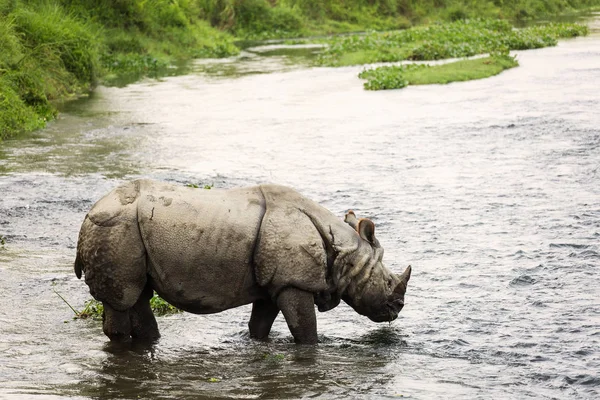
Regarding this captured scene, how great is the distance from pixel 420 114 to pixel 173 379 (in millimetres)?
15458

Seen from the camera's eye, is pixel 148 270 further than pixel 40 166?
No

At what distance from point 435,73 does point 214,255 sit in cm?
2186

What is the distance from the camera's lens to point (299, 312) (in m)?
7.22

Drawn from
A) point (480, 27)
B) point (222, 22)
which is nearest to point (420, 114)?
point (480, 27)

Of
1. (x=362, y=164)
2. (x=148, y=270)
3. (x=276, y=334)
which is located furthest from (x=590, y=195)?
(x=148, y=270)

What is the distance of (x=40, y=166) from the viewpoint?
15.5 metres

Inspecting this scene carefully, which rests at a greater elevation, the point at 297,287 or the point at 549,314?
the point at 297,287

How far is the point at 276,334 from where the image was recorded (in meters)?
7.89

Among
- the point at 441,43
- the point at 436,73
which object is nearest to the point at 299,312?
the point at 436,73

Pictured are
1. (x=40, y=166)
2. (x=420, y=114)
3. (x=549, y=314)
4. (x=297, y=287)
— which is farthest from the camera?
(x=420, y=114)

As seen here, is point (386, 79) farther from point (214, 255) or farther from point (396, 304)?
point (214, 255)

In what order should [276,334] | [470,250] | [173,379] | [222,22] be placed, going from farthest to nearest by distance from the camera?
[222,22] < [470,250] < [276,334] < [173,379]

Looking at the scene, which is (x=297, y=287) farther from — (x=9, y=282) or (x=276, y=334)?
(x=9, y=282)

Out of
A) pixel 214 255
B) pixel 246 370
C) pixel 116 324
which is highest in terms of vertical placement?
pixel 214 255
